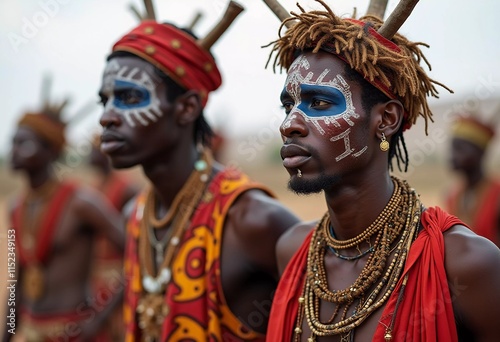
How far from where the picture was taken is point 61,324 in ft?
22.2

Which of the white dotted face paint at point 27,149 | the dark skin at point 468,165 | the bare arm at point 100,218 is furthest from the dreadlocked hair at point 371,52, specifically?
the dark skin at point 468,165

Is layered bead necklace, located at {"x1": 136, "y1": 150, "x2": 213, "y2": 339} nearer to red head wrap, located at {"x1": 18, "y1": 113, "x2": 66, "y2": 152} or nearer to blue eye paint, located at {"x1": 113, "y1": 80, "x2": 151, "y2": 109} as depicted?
blue eye paint, located at {"x1": 113, "y1": 80, "x2": 151, "y2": 109}

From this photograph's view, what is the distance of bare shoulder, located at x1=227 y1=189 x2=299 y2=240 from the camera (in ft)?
14.0

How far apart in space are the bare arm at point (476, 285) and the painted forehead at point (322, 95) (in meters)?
0.74

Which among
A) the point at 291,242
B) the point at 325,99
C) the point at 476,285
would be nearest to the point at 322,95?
the point at 325,99

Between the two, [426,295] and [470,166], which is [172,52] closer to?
[426,295]

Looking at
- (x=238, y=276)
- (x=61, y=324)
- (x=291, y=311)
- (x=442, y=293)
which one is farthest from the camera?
(x=61, y=324)

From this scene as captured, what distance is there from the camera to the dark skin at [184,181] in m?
4.30

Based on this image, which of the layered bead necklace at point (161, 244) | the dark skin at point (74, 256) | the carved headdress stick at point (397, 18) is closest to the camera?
the carved headdress stick at point (397, 18)

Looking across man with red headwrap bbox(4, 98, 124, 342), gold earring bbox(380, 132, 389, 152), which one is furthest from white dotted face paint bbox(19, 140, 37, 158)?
gold earring bbox(380, 132, 389, 152)

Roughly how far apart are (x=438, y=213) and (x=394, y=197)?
0.22 metres

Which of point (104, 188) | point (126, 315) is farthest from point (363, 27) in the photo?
point (104, 188)

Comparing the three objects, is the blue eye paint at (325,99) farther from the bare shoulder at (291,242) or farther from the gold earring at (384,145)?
the bare shoulder at (291,242)

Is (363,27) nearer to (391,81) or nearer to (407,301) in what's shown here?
(391,81)
